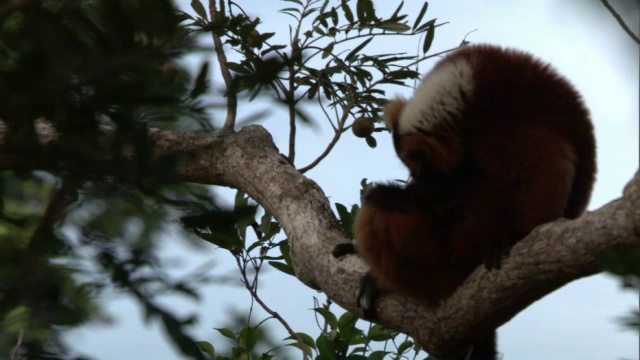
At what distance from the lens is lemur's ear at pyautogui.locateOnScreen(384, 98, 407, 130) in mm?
4016

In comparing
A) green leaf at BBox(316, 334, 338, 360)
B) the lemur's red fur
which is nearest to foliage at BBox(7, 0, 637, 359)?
the lemur's red fur

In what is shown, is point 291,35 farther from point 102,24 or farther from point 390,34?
point 102,24

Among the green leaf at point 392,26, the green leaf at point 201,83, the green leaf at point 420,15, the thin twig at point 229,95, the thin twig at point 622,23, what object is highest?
the green leaf at point 420,15

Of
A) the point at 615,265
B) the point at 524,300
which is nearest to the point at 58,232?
the point at 615,265

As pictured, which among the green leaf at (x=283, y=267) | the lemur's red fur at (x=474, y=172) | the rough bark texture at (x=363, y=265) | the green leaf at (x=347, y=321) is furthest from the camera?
Result: the green leaf at (x=283, y=267)

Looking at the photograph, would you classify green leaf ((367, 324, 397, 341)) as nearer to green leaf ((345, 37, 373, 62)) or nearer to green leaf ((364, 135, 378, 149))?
green leaf ((364, 135, 378, 149))

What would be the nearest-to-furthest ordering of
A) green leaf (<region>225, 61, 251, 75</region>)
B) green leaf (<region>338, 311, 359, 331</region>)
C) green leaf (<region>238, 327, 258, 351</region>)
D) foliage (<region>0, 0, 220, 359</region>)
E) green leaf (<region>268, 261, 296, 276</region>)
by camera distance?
foliage (<region>0, 0, 220, 359</region>) < green leaf (<region>225, 61, 251, 75</region>) < green leaf (<region>338, 311, 359, 331</region>) < green leaf (<region>238, 327, 258, 351</region>) < green leaf (<region>268, 261, 296, 276</region>)

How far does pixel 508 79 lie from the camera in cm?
351

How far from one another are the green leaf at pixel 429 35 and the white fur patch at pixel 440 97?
0.79m

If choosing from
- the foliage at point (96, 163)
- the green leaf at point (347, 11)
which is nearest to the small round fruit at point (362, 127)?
the green leaf at point (347, 11)

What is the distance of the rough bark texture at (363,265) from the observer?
8.10 ft

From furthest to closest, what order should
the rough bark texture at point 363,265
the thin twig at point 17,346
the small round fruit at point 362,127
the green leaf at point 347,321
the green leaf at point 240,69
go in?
the small round fruit at point 362,127 → the green leaf at point 347,321 → the rough bark texture at point 363,265 → the green leaf at point 240,69 → the thin twig at point 17,346

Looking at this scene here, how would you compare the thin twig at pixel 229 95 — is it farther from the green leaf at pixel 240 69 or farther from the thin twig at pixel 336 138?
the thin twig at pixel 336 138

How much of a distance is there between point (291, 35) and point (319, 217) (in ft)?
3.66
